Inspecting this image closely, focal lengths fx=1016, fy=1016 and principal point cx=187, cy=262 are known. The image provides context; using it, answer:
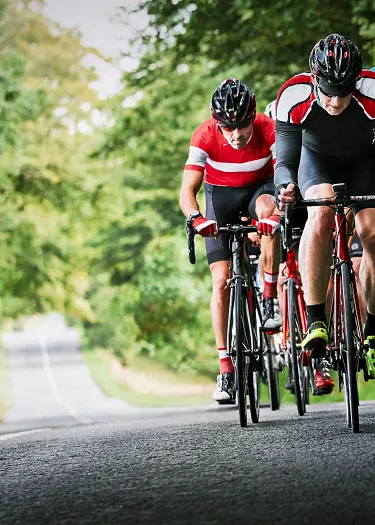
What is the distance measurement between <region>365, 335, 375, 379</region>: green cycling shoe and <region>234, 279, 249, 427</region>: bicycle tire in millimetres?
905

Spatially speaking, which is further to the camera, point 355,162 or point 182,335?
point 182,335

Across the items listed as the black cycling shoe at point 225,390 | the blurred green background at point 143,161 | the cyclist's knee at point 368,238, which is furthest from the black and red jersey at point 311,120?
the blurred green background at point 143,161

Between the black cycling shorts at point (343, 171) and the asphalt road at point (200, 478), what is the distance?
157 centimetres

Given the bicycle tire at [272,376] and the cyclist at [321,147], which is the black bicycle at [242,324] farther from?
the bicycle tire at [272,376]

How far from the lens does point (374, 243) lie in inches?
253

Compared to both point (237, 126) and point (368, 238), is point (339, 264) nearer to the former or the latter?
point (368, 238)

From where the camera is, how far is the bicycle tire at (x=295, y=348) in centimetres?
827

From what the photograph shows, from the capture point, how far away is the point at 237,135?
25.2ft

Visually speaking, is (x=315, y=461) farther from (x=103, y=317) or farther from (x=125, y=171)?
(x=103, y=317)

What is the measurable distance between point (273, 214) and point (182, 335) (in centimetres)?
2740

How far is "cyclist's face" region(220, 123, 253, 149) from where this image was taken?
7.68m

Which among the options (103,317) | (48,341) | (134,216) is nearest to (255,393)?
(134,216)

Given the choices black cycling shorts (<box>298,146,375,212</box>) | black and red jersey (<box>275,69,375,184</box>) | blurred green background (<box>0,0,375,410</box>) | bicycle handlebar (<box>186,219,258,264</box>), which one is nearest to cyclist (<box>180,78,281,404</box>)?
bicycle handlebar (<box>186,219,258,264</box>)

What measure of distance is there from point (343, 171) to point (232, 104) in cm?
114
